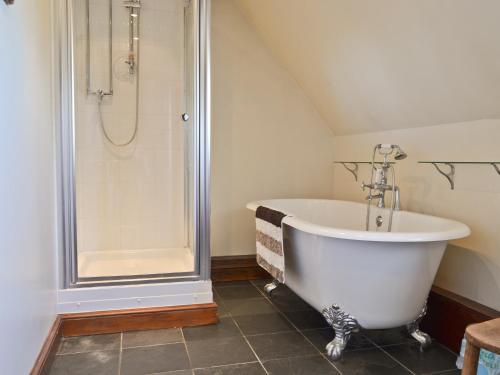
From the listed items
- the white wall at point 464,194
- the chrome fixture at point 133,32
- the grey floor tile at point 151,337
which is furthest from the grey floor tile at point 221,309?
the chrome fixture at point 133,32

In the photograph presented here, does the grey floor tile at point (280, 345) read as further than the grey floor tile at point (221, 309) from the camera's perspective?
No

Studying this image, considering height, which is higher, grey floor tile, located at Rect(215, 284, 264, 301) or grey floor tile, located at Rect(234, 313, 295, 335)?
grey floor tile, located at Rect(215, 284, 264, 301)

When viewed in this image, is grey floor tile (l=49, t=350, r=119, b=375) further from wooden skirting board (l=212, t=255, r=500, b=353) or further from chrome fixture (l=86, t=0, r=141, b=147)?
wooden skirting board (l=212, t=255, r=500, b=353)

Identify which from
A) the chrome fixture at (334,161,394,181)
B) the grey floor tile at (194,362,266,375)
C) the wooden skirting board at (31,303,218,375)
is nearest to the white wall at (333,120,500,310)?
the chrome fixture at (334,161,394,181)

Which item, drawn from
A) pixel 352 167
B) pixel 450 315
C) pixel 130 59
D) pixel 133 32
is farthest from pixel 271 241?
pixel 133 32

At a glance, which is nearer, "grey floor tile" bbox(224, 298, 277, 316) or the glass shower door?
"grey floor tile" bbox(224, 298, 277, 316)

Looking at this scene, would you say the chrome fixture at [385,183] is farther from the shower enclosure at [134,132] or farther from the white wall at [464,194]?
the shower enclosure at [134,132]

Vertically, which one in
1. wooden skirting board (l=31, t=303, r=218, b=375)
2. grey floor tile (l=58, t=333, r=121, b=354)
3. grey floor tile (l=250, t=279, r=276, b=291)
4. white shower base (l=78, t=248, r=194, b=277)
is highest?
white shower base (l=78, t=248, r=194, b=277)

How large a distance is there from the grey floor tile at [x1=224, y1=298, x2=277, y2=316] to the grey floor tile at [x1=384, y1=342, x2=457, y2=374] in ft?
2.76

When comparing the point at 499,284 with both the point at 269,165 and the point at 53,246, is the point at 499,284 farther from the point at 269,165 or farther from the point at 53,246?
the point at 53,246

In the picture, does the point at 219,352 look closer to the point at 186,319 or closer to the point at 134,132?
the point at 186,319

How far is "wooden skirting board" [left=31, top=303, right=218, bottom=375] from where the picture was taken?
232 centimetres

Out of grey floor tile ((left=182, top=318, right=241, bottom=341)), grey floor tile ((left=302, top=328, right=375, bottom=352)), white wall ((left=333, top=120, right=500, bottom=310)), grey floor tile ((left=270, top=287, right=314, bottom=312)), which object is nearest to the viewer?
white wall ((left=333, top=120, right=500, bottom=310))

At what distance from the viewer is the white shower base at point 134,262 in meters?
2.59
